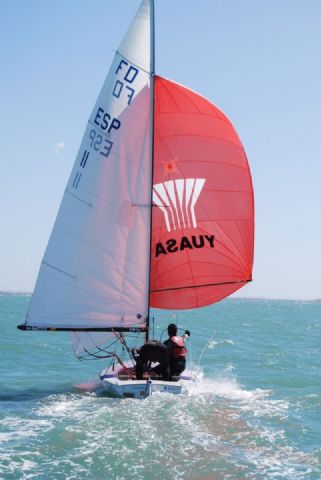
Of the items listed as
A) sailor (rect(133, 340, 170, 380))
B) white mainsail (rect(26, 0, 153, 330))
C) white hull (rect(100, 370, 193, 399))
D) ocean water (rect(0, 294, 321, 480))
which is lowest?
ocean water (rect(0, 294, 321, 480))

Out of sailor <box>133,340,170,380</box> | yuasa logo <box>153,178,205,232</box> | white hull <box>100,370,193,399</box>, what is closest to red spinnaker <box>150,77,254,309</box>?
yuasa logo <box>153,178,205,232</box>

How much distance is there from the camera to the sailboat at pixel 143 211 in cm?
1559

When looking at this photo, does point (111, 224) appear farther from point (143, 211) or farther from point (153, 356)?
point (153, 356)

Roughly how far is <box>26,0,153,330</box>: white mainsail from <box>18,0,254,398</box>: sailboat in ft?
0.09

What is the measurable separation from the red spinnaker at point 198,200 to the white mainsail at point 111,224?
1.79 ft

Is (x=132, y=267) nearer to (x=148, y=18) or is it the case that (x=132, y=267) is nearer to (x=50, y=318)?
(x=50, y=318)

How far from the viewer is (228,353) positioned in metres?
32.2

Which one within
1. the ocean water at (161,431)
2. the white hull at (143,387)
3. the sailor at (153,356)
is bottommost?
the ocean water at (161,431)

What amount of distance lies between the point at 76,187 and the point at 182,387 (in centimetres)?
616

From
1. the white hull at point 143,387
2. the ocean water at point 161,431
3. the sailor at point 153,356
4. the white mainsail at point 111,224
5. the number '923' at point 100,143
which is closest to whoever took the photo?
the ocean water at point 161,431

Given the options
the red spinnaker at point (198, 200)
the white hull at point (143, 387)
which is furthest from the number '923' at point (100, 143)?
the white hull at point (143, 387)

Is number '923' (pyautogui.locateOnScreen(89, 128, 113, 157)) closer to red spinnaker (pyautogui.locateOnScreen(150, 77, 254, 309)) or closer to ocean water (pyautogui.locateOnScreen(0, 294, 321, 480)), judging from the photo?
red spinnaker (pyautogui.locateOnScreen(150, 77, 254, 309))

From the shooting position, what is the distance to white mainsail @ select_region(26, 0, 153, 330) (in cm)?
1555

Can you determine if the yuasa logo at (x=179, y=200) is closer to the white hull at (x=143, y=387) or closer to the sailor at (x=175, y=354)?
the sailor at (x=175, y=354)
